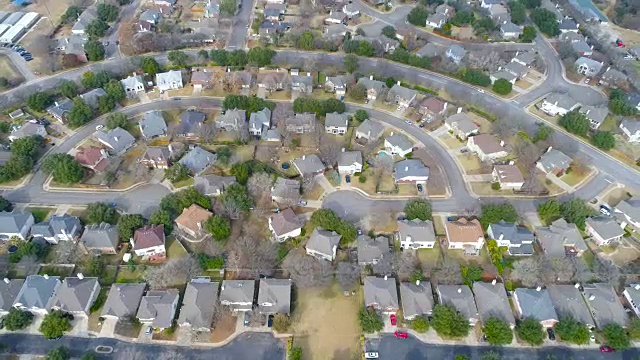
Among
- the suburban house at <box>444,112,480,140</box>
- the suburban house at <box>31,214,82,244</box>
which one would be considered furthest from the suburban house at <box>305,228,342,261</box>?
the suburban house at <box>444,112,480,140</box>

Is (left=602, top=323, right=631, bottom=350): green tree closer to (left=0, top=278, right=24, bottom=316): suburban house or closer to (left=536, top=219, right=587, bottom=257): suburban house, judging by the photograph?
(left=536, top=219, right=587, bottom=257): suburban house

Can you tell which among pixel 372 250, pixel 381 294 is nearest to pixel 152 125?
pixel 372 250

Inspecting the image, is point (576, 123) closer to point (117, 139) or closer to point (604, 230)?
point (604, 230)

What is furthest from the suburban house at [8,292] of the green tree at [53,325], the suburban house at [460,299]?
the suburban house at [460,299]

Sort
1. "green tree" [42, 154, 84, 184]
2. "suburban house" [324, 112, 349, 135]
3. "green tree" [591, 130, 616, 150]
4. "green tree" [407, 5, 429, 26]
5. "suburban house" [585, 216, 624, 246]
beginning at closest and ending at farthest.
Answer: "suburban house" [585, 216, 624, 246] < "green tree" [42, 154, 84, 184] < "green tree" [591, 130, 616, 150] < "suburban house" [324, 112, 349, 135] < "green tree" [407, 5, 429, 26]

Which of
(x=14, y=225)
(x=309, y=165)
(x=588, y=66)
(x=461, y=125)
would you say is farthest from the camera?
(x=588, y=66)
